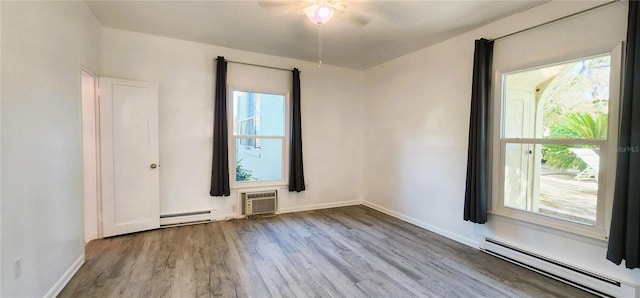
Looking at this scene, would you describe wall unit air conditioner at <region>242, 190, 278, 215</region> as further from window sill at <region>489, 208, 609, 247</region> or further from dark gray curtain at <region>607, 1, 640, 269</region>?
dark gray curtain at <region>607, 1, 640, 269</region>

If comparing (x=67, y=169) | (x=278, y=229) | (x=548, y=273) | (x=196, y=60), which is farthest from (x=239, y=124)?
(x=548, y=273)

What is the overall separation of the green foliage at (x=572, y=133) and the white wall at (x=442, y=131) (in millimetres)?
645

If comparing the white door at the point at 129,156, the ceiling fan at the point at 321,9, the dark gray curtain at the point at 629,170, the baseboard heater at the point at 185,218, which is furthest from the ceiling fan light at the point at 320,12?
the baseboard heater at the point at 185,218

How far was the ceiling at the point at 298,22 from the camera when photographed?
278 cm

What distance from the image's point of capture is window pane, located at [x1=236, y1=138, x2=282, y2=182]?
4.36m

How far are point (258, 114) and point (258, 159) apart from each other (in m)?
0.75

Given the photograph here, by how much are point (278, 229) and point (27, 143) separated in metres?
2.71

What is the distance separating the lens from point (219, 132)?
4.00 meters

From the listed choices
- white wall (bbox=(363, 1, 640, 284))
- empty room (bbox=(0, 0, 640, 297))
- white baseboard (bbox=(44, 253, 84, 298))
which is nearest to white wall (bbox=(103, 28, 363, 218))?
empty room (bbox=(0, 0, 640, 297))

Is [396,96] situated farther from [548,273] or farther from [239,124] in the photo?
[548,273]

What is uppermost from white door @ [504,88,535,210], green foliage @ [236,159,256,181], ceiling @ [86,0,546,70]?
ceiling @ [86,0,546,70]

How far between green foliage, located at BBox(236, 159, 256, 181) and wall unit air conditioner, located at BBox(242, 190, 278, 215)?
25cm

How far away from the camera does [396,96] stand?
4508 mm

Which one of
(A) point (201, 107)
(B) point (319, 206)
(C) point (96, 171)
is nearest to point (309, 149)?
(B) point (319, 206)
